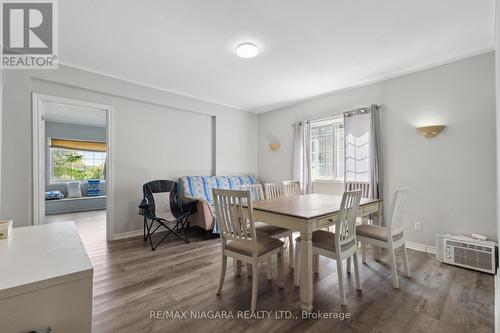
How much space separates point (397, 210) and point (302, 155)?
2440mm

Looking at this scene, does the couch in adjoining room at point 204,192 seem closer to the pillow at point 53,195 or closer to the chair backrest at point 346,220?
the chair backrest at point 346,220

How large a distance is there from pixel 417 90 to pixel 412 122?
44 centimetres

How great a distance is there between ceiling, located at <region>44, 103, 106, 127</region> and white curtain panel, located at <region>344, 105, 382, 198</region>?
5.14 meters

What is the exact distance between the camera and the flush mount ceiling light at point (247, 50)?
8.39 ft

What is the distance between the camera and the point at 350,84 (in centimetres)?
375

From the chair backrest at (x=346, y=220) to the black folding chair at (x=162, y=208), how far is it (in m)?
2.35

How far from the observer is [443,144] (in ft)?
9.71

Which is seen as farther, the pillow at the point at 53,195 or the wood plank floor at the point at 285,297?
the pillow at the point at 53,195

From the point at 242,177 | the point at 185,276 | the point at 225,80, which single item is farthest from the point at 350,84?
the point at 185,276

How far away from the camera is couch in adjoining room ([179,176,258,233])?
3.63m

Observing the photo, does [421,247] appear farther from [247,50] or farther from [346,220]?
[247,50]

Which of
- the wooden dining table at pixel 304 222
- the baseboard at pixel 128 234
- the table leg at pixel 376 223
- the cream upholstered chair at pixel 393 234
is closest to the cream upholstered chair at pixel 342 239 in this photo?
the wooden dining table at pixel 304 222

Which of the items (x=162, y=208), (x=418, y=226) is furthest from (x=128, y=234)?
(x=418, y=226)

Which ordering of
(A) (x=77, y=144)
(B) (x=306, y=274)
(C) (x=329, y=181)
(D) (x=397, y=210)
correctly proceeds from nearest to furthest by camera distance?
1. (B) (x=306, y=274)
2. (D) (x=397, y=210)
3. (C) (x=329, y=181)
4. (A) (x=77, y=144)
